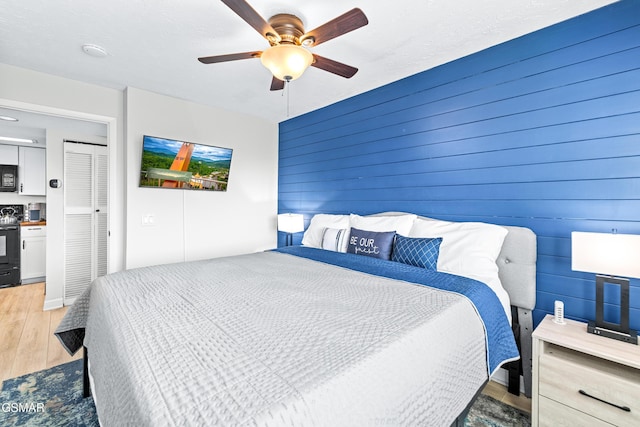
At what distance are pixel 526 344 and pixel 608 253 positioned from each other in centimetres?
84

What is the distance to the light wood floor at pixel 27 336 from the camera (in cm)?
221

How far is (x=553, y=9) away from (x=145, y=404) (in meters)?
2.81

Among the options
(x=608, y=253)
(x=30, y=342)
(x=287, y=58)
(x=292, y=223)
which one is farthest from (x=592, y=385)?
(x=30, y=342)

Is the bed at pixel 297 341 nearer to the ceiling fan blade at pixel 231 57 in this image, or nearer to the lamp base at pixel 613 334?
the lamp base at pixel 613 334

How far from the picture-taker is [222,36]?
2.04 m

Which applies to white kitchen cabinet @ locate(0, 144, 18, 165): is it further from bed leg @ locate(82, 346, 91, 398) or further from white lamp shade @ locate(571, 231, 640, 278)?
white lamp shade @ locate(571, 231, 640, 278)

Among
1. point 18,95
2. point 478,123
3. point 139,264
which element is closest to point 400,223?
point 478,123

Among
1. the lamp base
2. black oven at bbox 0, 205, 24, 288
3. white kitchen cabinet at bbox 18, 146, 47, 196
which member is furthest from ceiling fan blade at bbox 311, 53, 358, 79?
white kitchen cabinet at bbox 18, 146, 47, 196

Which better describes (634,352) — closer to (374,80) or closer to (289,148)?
(374,80)

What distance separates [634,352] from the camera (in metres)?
1.35

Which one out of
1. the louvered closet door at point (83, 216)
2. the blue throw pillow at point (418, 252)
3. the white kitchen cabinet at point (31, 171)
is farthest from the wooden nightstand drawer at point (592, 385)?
the white kitchen cabinet at point (31, 171)

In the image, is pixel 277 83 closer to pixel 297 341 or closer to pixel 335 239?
pixel 335 239

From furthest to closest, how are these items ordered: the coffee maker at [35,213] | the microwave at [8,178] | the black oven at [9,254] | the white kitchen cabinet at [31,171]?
the coffee maker at [35,213] → the white kitchen cabinet at [31,171] → the microwave at [8,178] → the black oven at [9,254]

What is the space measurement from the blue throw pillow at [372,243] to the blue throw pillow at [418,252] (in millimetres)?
82
